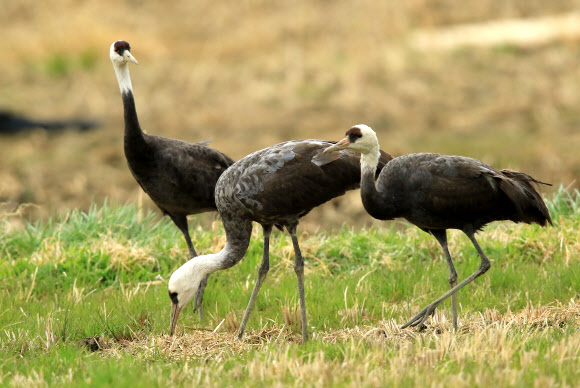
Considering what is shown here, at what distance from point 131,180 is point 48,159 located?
72.5 inches

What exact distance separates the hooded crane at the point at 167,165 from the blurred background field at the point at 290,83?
11.0 ft

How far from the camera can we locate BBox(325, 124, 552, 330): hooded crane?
6.27 m

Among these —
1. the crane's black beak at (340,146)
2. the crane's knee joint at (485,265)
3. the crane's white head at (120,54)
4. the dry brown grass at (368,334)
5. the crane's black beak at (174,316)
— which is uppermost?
the crane's white head at (120,54)

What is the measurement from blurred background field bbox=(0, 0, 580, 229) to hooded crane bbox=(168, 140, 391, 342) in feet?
14.4

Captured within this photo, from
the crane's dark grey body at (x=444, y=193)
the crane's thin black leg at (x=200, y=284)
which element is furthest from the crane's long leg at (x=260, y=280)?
the crane's dark grey body at (x=444, y=193)

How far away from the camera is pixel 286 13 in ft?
73.1

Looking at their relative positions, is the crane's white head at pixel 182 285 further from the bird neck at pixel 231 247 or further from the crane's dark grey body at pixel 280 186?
the crane's dark grey body at pixel 280 186

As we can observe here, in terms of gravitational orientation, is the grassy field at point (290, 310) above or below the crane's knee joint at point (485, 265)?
below

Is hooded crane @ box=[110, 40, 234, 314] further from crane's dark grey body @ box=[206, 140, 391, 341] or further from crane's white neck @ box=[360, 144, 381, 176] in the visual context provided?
crane's white neck @ box=[360, 144, 381, 176]

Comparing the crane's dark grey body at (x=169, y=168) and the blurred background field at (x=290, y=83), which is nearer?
the crane's dark grey body at (x=169, y=168)

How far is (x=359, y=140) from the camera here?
6.16 m

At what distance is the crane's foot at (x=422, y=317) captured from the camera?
6.49m

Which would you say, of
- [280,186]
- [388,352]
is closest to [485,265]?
[388,352]

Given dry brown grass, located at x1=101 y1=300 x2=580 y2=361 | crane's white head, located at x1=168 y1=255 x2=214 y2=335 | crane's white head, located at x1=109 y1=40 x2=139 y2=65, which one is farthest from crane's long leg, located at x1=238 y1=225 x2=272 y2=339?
crane's white head, located at x1=109 y1=40 x2=139 y2=65
